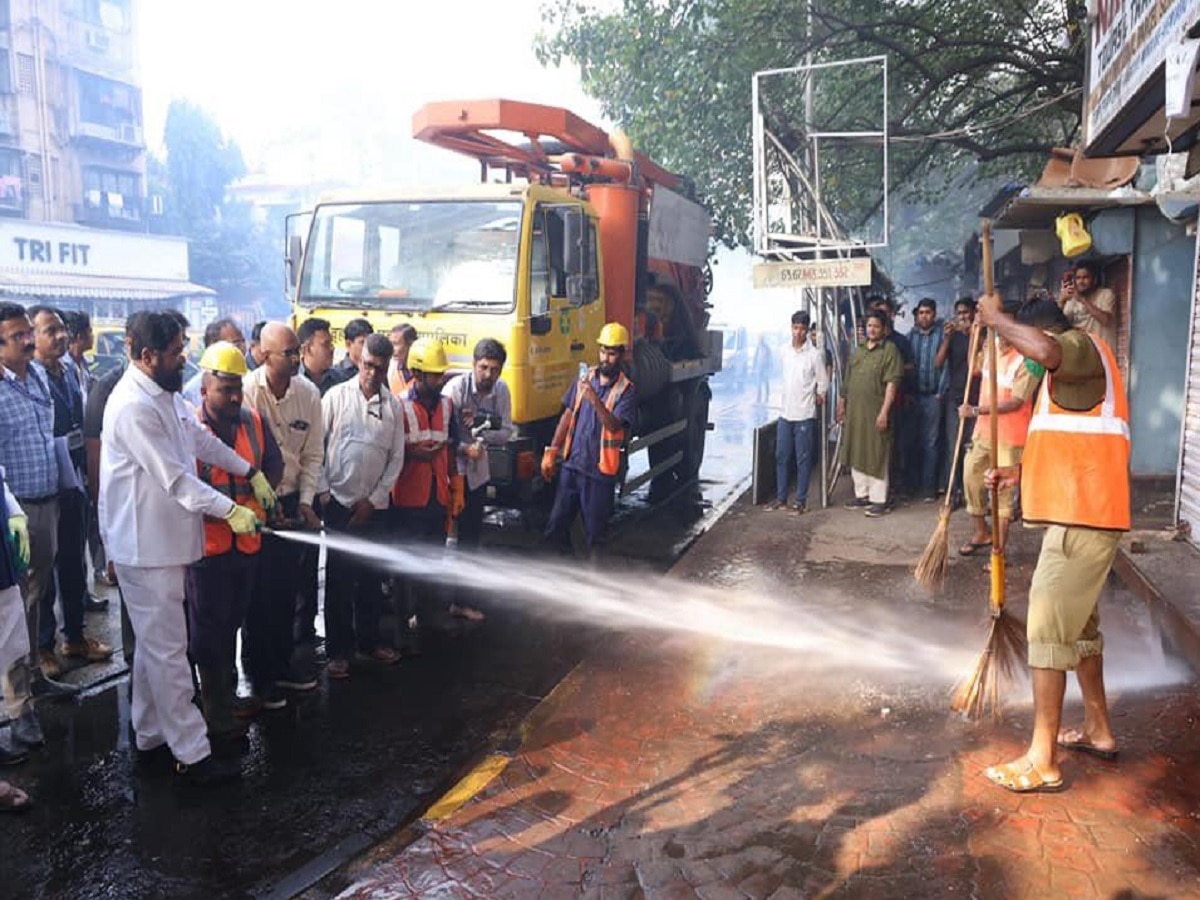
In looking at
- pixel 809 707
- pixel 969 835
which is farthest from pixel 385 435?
pixel 969 835

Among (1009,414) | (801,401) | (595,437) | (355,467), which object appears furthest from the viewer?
(801,401)

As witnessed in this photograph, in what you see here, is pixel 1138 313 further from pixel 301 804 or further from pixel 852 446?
pixel 301 804

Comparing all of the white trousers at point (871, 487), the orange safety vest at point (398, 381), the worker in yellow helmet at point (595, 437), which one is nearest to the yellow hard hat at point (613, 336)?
the worker in yellow helmet at point (595, 437)

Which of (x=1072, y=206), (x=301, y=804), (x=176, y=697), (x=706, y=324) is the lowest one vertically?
(x=301, y=804)

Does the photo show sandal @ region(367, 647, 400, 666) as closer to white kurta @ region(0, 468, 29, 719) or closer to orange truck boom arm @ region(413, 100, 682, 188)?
white kurta @ region(0, 468, 29, 719)

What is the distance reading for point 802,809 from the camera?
12.2ft

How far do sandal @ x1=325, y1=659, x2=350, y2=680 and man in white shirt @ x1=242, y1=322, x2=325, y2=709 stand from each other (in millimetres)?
253

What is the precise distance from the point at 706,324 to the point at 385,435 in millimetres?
7426

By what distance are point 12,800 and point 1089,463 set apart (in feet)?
14.7

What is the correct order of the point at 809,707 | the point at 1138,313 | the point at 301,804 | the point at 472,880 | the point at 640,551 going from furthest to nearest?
the point at 1138,313, the point at 640,551, the point at 809,707, the point at 301,804, the point at 472,880

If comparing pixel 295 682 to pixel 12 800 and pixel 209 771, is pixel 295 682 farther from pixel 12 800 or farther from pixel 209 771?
pixel 12 800

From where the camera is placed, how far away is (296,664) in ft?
17.6

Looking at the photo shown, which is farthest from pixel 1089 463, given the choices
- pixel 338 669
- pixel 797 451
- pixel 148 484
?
pixel 797 451

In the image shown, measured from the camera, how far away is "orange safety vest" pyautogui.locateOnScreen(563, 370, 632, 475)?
6836 millimetres
